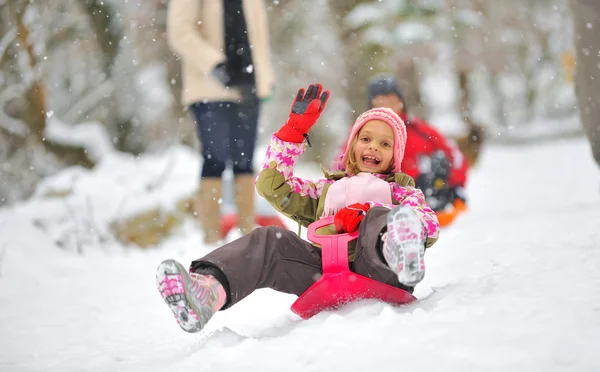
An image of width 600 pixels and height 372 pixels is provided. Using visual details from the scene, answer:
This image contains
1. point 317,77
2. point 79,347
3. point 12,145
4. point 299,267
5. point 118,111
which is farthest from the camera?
point 317,77

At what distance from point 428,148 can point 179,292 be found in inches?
121

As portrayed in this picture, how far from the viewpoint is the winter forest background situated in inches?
264

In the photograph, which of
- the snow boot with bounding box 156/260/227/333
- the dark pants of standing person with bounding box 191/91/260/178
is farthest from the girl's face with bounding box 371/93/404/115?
the snow boot with bounding box 156/260/227/333

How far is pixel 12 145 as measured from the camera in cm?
681

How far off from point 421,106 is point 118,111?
5237 millimetres

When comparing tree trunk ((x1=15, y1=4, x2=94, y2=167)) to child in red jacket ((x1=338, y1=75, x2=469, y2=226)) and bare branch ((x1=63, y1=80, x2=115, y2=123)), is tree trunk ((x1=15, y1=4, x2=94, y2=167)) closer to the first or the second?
bare branch ((x1=63, y1=80, x2=115, y2=123))

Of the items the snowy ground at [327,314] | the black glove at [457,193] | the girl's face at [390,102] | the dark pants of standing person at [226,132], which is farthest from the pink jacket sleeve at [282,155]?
the black glove at [457,193]

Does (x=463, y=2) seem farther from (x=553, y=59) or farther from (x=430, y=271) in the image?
(x=553, y=59)

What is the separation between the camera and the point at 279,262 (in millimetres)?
2068

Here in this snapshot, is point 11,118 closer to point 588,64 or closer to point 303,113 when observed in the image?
point 303,113

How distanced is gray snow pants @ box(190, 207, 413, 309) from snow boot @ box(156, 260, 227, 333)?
0.14 m

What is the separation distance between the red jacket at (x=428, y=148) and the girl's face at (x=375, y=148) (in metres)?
1.93

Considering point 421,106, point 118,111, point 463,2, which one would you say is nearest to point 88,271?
point 118,111

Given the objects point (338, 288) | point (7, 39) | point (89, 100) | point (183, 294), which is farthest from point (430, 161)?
point (89, 100)
